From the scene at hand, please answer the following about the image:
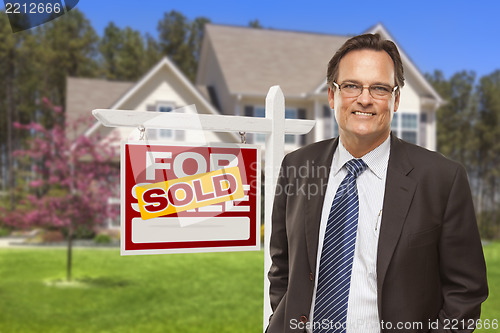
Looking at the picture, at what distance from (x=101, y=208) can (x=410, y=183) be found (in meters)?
12.4

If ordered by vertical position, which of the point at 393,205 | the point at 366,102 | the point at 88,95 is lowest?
the point at 393,205

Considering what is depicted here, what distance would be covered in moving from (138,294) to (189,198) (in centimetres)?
907

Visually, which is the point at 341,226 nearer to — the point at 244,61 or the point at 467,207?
the point at 467,207

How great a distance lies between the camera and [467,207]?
2.16m

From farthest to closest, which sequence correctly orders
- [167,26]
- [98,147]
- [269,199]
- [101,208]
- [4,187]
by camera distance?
[167,26] → [4,187] → [98,147] → [101,208] → [269,199]

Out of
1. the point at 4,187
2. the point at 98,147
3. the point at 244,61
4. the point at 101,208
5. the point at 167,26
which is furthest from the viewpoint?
the point at 167,26

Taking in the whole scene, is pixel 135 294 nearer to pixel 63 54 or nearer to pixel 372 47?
pixel 372 47

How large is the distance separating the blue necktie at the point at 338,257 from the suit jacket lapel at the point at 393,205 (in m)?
0.13

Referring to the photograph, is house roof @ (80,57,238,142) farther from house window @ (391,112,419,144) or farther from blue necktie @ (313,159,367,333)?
blue necktie @ (313,159,367,333)

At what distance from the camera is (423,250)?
2.10 m

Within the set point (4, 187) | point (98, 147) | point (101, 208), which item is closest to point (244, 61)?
point (98, 147)

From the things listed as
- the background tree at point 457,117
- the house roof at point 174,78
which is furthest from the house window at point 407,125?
the background tree at point 457,117

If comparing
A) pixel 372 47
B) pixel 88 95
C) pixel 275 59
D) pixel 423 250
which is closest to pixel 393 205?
pixel 423 250

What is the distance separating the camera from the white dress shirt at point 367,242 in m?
2.15
